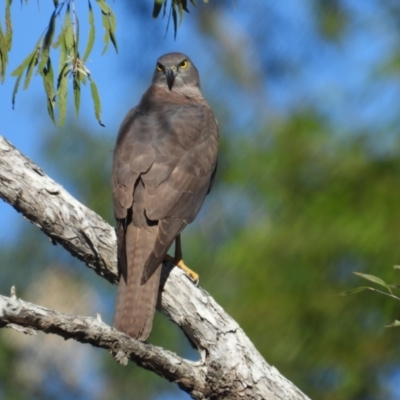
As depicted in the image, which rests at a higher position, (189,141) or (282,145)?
(282,145)

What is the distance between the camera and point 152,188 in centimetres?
552

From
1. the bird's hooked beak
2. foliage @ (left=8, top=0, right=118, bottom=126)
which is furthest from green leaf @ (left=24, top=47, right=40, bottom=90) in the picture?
the bird's hooked beak

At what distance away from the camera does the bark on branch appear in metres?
4.80

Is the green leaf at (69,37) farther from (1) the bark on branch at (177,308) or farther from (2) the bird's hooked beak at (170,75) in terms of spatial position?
(2) the bird's hooked beak at (170,75)

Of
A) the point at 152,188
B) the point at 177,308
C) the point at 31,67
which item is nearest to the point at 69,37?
the point at 31,67

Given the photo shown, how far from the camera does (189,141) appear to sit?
6.02 m

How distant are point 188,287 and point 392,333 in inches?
163

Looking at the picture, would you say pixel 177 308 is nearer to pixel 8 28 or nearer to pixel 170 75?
pixel 8 28

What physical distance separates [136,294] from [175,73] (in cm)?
259

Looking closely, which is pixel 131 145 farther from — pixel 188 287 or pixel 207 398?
pixel 207 398

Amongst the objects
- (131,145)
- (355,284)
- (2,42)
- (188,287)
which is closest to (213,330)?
(188,287)

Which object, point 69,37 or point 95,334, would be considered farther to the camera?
point 69,37

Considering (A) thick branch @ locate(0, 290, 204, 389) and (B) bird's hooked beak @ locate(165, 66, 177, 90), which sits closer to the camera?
(A) thick branch @ locate(0, 290, 204, 389)

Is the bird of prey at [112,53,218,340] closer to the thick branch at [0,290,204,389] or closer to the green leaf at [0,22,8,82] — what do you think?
the thick branch at [0,290,204,389]
